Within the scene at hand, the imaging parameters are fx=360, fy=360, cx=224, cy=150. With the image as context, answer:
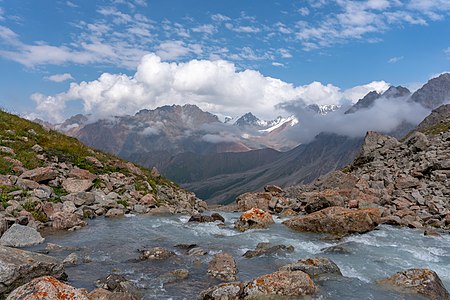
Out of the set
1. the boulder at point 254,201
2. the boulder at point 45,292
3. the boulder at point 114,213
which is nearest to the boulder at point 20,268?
the boulder at point 45,292

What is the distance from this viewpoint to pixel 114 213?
3447cm

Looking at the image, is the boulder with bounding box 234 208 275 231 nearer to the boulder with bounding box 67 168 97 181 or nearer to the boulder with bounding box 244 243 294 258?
the boulder with bounding box 244 243 294 258

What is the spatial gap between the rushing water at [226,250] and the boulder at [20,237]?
0.78m

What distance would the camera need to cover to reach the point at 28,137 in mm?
44094

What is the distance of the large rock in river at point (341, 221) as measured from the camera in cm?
3147

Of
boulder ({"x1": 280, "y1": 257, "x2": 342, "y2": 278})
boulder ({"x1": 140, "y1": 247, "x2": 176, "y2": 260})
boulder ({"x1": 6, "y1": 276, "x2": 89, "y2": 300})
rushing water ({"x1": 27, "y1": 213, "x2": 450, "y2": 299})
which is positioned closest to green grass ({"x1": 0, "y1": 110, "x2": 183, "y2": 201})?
rushing water ({"x1": 27, "y1": 213, "x2": 450, "y2": 299})

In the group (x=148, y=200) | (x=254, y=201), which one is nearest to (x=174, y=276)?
(x=148, y=200)

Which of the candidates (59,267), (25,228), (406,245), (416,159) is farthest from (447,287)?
(416,159)

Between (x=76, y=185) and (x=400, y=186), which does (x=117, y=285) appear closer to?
(x=76, y=185)

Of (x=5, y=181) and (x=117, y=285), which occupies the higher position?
(x=5, y=181)

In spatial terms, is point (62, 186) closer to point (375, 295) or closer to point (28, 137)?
point (28, 137)

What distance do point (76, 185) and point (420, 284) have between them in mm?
30529

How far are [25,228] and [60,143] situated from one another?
25.5 metres

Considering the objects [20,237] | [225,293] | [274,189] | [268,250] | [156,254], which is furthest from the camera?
[274,189]
